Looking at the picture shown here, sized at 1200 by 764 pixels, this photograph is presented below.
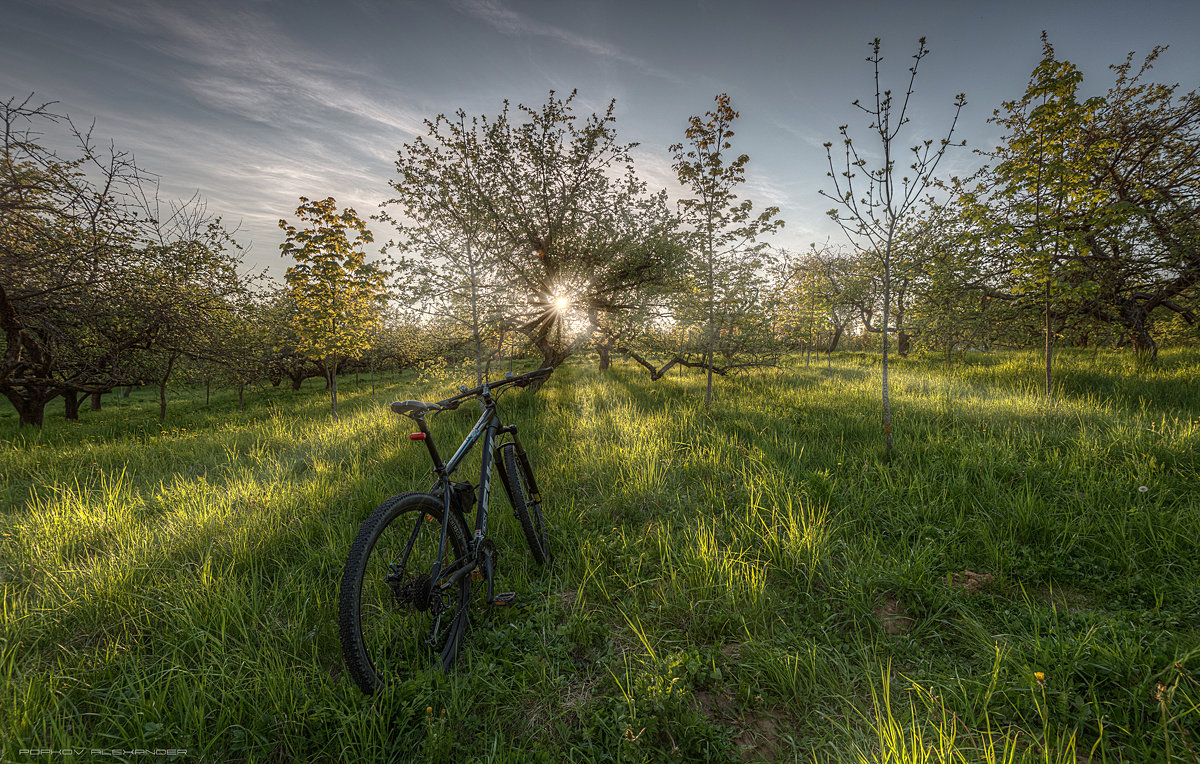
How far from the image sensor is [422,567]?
9.15 ft

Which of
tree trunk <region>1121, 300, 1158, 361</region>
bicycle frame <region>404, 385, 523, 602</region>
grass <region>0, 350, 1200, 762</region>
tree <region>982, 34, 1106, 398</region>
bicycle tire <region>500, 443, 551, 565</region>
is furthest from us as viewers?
A: tree trunk <region>1121, 300, 1158, 361</region>

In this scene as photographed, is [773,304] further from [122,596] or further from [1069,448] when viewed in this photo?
[122,596]

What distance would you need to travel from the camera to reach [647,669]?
212 centimetres

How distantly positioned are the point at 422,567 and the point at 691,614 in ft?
6.51

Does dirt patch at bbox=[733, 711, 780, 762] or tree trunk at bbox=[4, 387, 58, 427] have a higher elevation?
tree trunk at bbox=[4, 387, 58, 427]

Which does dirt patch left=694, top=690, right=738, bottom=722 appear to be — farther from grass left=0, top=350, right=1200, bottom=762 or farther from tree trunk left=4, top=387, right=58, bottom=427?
tree trunk left=4, top=387, right=58, bottom=427

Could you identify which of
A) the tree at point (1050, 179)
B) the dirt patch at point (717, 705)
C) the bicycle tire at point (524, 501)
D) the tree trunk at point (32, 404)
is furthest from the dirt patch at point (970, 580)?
the tree trunk at point (32, 404)

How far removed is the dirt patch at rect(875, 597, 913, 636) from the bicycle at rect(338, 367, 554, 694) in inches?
95.6

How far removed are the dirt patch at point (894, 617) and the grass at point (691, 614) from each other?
0.8 inches

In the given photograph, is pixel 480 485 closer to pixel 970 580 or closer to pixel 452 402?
pixel 452 402

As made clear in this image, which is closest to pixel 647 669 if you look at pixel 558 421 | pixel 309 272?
pixel 558 421

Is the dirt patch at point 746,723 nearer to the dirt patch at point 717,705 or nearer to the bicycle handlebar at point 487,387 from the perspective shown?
the dirt patch at point 717,705

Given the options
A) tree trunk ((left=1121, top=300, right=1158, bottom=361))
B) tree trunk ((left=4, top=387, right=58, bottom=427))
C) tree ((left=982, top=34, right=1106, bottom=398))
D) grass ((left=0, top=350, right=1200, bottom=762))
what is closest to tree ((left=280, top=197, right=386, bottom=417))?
grass ((left=0, top=350, right=1200, bottom=762))

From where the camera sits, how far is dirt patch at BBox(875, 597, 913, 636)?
2.39 m
